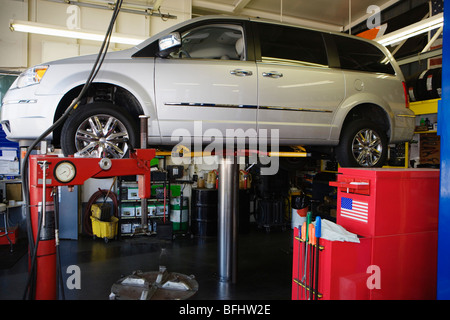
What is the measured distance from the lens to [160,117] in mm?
2865

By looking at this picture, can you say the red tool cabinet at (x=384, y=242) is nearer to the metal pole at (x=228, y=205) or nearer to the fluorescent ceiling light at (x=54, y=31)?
the metal pole at (x=228, y=205)

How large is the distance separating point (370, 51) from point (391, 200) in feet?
6.71

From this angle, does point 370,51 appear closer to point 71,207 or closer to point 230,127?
point 230,127

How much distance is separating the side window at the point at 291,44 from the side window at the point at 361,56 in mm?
241

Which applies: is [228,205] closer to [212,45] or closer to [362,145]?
[362,145]

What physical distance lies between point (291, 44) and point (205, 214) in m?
3.75

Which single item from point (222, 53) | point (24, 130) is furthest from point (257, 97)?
point (24, 130)

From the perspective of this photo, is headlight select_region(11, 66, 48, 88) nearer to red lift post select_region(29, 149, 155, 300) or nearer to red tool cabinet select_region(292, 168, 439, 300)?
red lift post select_region(29, 149, 155, 300)

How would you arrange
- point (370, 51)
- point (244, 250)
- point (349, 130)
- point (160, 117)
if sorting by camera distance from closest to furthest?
point (160, 117) < point (349, 130) < point (370, 51) < point (244, 250)

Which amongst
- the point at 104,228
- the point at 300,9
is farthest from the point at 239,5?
the point at 104,228

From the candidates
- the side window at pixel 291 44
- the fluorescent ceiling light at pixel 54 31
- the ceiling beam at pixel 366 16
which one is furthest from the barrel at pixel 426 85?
the fluorescent ceiling light at pixel 54 31

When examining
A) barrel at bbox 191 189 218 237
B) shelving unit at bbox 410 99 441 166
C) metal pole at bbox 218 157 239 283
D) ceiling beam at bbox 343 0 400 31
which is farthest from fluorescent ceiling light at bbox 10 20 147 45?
ceiling beam at bbox 343 0 400 31

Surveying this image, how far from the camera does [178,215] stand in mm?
6316

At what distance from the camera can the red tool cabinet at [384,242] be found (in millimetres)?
2148
